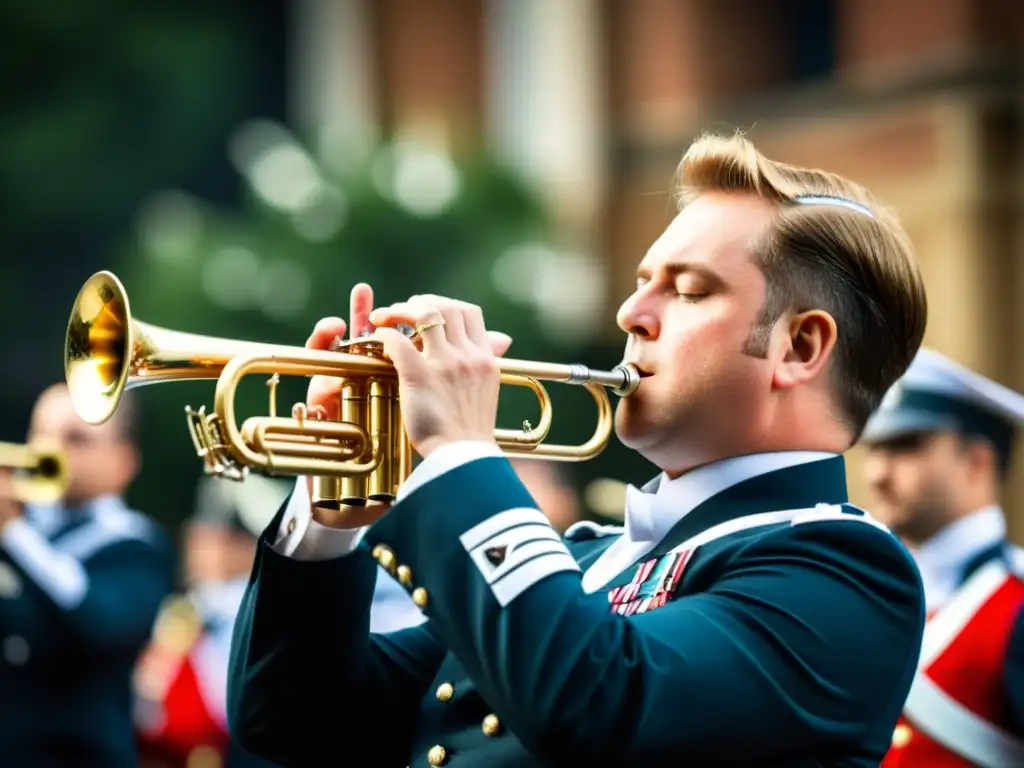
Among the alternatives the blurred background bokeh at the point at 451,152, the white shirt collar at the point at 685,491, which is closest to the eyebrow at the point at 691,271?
the white shirt collar at the point at 685,491

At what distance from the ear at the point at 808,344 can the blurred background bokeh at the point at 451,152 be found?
954cm

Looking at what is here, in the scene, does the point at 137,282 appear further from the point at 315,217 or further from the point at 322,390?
the point at 322,390

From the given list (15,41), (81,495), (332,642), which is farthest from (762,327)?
(15,41)

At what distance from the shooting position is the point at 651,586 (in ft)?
10.4

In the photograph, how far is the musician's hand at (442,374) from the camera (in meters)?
2.98

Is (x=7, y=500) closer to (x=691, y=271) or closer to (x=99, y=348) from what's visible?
(x=99, y=348)

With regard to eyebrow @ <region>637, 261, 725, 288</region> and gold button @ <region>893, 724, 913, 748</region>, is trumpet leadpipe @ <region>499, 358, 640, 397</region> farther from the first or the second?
gold button @ <region>893, 724, 913, 748</region>

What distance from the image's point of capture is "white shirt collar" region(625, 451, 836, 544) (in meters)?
3.24

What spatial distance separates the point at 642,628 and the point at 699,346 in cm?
57

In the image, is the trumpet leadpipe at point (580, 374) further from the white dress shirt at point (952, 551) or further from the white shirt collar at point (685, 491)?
the white dress shirt at point (952, 551)

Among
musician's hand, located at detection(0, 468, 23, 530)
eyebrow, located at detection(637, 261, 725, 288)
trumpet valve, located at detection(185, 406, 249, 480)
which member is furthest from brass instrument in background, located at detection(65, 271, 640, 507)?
musician's hand, located at detection(0, 468, 23, 530)

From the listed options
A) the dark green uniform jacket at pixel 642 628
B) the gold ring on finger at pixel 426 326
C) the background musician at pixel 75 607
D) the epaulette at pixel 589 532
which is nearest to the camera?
the dark green uniform jacket at pixel 642 628

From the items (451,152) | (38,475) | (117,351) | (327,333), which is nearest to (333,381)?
(327,333)

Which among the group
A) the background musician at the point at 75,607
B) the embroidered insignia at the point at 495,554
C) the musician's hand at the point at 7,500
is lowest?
the background musician at the point at 75,607
